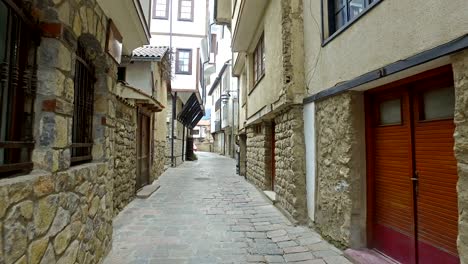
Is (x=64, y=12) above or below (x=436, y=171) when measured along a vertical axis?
above

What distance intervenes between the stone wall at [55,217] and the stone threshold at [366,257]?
290 centimetres

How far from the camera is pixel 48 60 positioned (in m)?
2.16

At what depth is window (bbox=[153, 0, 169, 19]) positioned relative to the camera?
1603 centimetres

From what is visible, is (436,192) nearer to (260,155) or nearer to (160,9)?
(260,155)

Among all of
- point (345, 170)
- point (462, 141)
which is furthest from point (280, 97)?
point (462, 141)

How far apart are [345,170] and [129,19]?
3504 millimetres

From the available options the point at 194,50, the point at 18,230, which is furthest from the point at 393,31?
the point at 194,50

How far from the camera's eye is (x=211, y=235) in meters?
4.44

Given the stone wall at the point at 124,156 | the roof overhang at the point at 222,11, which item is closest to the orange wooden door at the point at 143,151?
the stone wall at the point at 124,156

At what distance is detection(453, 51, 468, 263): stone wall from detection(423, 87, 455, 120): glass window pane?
45 cm

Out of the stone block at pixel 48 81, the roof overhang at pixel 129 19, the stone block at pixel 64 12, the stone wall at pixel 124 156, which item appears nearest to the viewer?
the stone block at pixel 48 81

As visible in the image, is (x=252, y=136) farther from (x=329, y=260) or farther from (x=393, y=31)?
(x=393, y=31)

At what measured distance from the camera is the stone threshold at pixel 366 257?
3165mm

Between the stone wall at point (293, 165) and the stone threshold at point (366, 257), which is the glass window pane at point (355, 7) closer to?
the stone wall at point (293, 165)
